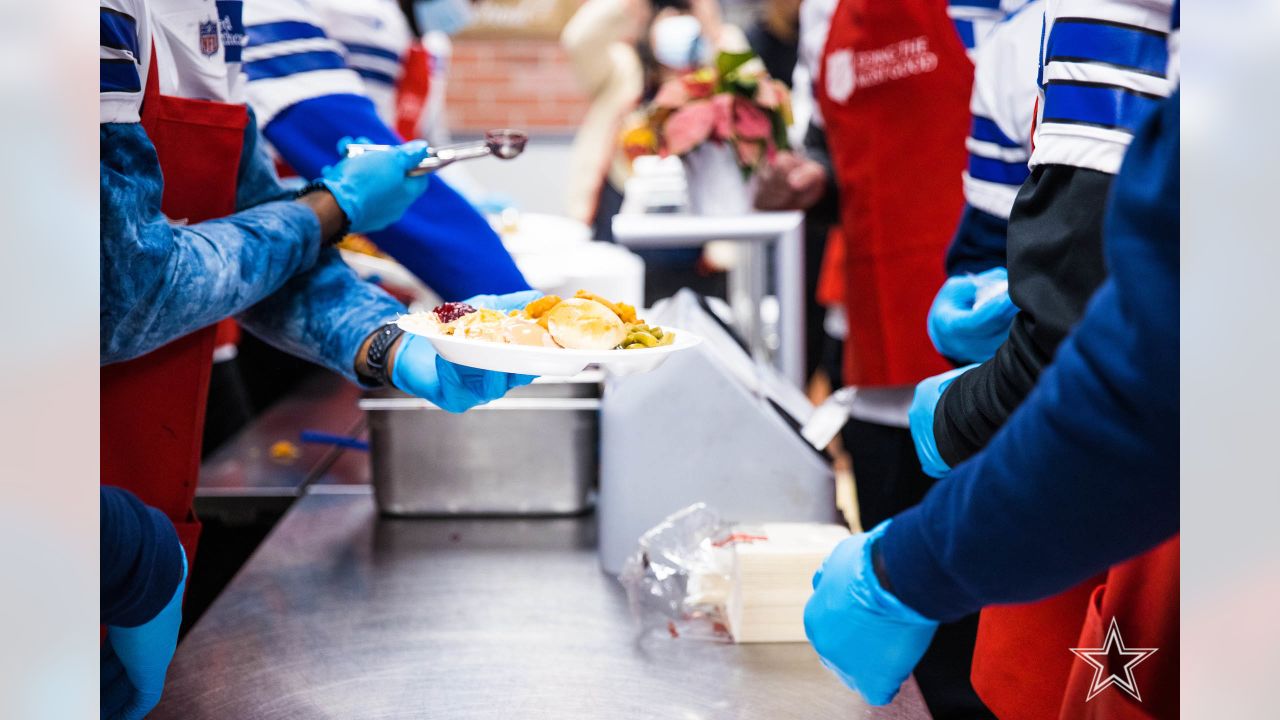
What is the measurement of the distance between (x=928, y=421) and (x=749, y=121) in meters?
0.98

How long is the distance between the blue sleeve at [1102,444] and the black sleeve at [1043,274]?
0.42 feet

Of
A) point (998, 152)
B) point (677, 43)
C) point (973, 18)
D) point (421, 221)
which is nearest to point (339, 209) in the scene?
point (421, 221)

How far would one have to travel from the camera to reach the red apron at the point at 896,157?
2031mm

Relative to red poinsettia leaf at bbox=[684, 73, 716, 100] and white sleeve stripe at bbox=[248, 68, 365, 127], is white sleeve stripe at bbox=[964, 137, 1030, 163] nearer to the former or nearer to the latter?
red poinsettia leaf at bbox=[684, 73, 716, 100]

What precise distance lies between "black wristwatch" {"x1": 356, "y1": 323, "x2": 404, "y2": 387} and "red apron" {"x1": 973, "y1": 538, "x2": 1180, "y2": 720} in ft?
2.27

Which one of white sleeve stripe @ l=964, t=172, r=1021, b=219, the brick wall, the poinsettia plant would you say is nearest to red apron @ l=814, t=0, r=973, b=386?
the poinsettia plant

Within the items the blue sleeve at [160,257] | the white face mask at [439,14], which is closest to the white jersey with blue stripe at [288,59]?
the blue sleeve at [160,257]

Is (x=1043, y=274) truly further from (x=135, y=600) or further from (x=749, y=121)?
(x=749, y=121)

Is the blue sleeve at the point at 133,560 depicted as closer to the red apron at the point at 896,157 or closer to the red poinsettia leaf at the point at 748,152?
the red poinsettia leaf at the point at 748,152

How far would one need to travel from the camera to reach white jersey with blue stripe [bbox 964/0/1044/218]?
1.38m
